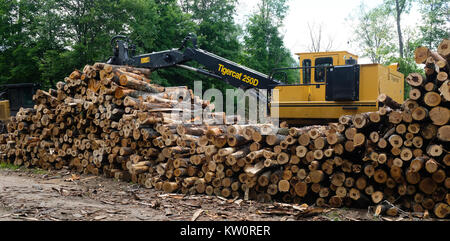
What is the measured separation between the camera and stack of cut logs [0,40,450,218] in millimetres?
5551

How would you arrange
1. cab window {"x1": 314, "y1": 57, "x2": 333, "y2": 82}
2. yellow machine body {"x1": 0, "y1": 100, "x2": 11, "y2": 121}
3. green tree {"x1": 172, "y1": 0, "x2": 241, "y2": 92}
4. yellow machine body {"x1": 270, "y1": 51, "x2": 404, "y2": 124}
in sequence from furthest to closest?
1. green tree {"x1": 172, "y1": 0, "x2": 241, "y2": 92}
2. yellow machine body {"x1": 0, "y1": 100, "x2": 11, "y2": 121}
3. cab window {"x1": 314, "y1": 57, "x2": 333, "y2": 82}
4. yellow machine body {"x1": 270, "y1": 51, "x2": 404, "y2": 124}

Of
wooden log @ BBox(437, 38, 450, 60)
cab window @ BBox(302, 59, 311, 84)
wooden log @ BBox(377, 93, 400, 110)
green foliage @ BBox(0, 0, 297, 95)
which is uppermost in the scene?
green foliage @ BBox(0, 0, 297, 95)

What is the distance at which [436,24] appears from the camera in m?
28.6

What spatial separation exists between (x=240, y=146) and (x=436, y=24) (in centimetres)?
2743

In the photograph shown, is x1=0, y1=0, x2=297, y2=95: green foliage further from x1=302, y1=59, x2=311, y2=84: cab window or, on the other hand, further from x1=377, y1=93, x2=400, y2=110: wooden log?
x1=377, y1=93, x2=400, y2=110: wooden log

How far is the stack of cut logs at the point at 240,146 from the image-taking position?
555 cm

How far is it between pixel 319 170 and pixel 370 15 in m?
34.2

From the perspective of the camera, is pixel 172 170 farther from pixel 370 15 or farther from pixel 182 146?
pixel 370 15

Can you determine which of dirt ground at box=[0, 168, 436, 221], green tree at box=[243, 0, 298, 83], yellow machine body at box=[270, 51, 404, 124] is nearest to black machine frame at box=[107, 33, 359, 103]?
yellow machine body at box=[270, 51, 404, 124]

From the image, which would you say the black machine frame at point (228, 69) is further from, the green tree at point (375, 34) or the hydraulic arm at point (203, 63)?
the green tree at point (375, 34)

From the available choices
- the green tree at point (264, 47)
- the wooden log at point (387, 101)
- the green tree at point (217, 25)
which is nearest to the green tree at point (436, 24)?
the green tree at point (264, 47)

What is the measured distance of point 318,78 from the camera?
31.9 feet
